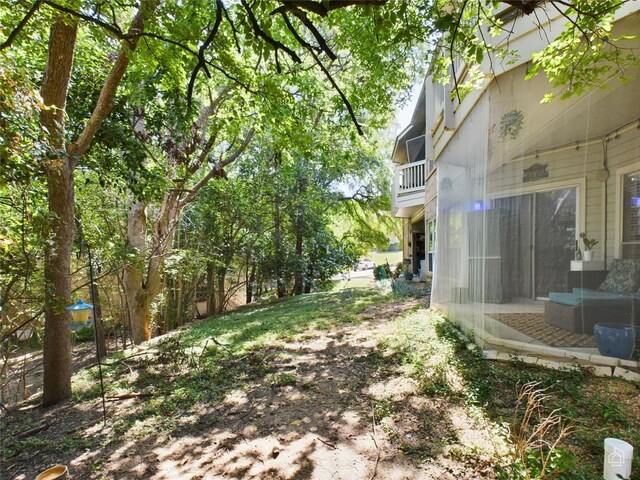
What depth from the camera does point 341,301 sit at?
372 inches

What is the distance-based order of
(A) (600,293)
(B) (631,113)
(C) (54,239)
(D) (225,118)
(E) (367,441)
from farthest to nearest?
1. (D) (225,118)
2. (B) (631,113)
3. (A) (600,293)
4. (C) (54,239)
5. (E) (367,441)

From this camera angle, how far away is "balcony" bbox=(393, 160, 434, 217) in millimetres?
11750

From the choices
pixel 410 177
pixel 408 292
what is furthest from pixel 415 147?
pixel 408 292

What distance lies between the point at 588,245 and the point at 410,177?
7.94 meters

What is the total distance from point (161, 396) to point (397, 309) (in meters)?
5.09

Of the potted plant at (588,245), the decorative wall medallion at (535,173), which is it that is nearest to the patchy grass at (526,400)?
the potted plant at (588,245)

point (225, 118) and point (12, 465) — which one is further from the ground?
point (225, 118)

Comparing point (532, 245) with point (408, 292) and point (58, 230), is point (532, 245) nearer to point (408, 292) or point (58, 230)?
point (408, 292)

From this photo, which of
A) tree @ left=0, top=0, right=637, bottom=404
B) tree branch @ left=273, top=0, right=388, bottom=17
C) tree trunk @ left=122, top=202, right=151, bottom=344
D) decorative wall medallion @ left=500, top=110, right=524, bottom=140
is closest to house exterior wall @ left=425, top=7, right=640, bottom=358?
decorative wall medallion @ left=500, top=110, right=524, bottom=140

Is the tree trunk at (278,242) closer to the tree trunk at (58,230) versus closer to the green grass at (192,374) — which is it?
the green grass at (192,374)

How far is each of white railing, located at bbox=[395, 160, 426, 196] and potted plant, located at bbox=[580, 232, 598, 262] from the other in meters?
→ 7.21

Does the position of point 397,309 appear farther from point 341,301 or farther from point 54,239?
point 54,239

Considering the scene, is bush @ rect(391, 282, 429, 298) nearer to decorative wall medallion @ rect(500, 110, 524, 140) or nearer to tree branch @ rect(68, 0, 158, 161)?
decorative wall medallion @ rect(500, 110, 524, 140)

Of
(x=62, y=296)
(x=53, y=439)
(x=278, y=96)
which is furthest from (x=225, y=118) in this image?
(x=53, y=439)
